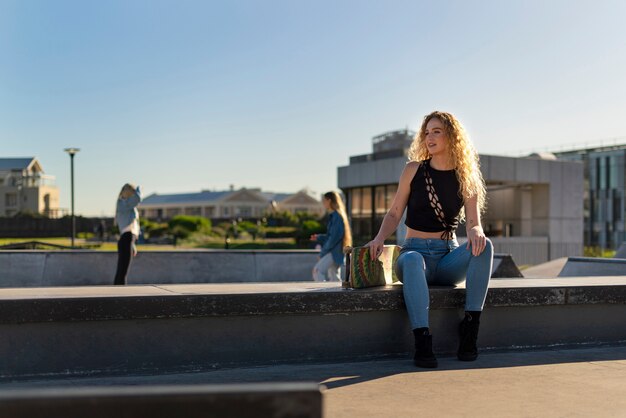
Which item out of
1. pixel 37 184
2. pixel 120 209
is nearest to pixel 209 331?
pixel 120 209

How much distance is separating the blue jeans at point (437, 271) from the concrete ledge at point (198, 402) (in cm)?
311

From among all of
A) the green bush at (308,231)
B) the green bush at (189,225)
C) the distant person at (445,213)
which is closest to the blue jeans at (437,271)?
A: the distant person at (445,213)

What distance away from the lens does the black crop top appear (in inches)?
204

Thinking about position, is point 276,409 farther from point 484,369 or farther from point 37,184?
point 37,184

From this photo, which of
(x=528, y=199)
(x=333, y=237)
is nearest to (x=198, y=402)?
(x=333, y=237)

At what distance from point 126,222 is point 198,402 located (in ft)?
31.6

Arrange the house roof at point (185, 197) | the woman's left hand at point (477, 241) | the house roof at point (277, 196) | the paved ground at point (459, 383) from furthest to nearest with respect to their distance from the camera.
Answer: the house roof at point (277, 196) < the house roof at point (185, 197) < the woman's left hand at point (477, 241) < the paved ground at point (459, 383)

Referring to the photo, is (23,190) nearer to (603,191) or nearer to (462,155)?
(603,191)

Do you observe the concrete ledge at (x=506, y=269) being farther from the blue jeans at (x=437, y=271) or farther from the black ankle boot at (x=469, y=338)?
the black ankle boot at (x=469, y=338)

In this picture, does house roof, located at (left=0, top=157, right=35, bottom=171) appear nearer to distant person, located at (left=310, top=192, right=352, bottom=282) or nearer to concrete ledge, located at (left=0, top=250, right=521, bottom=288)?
concrete ledge, located at (left=0, top=250, right=521, bottom=288)

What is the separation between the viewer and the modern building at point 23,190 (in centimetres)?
9756

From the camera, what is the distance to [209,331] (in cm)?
452

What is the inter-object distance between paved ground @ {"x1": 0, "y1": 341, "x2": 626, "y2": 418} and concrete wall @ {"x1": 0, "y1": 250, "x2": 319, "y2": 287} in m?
10.1

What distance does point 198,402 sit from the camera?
1.67 meters
